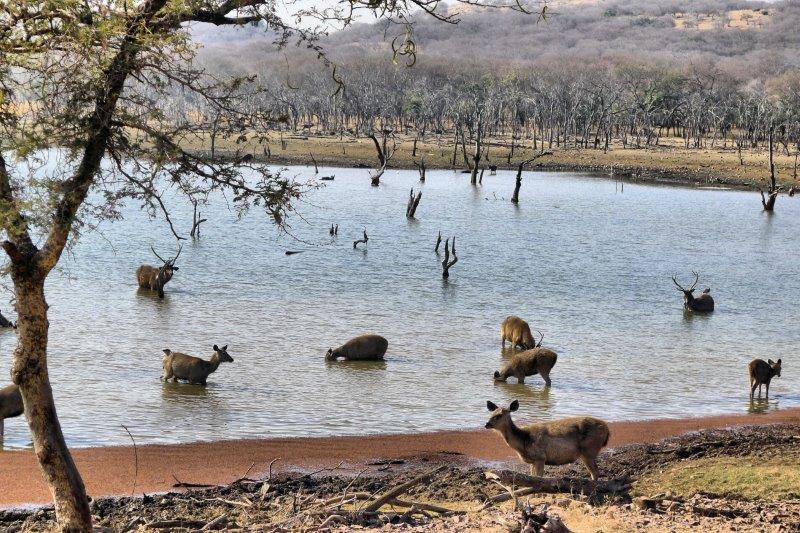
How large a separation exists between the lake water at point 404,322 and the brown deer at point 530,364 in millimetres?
270

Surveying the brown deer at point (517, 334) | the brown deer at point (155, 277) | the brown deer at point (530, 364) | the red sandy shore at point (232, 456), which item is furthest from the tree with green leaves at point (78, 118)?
the brown deer at point (155, 277)

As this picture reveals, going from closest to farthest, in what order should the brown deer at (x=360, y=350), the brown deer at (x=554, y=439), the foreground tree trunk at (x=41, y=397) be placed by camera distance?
the foreground tree trunk at (x=41, y=397)
the brown deer at (x=554, y=439)
the brown deer at (x=360, y=350)

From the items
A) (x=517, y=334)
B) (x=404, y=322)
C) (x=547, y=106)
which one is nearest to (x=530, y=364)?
(x=517, y=334)

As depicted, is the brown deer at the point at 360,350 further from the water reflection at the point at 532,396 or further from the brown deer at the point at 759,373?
the brown deer at the point at 759,373

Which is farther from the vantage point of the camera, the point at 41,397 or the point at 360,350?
the point at 360,350

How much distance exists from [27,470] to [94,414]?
10.2ft

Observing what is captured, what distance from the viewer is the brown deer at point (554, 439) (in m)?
12.0

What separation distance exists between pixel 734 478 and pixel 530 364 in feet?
22.5

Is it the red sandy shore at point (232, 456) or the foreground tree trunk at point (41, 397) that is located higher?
the foreground tree trunk at point (41, 397)

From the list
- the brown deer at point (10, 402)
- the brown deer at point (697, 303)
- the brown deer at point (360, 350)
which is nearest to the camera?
the brown deer at point (10, 402)

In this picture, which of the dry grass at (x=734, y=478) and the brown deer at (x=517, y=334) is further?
the brown deer at (x=517, y=334)

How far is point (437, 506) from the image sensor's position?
1065 centimetres

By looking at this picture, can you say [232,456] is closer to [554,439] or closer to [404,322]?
[554,439]

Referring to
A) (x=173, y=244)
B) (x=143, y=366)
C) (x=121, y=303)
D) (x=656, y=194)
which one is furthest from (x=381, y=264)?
(x=656, y=194)
